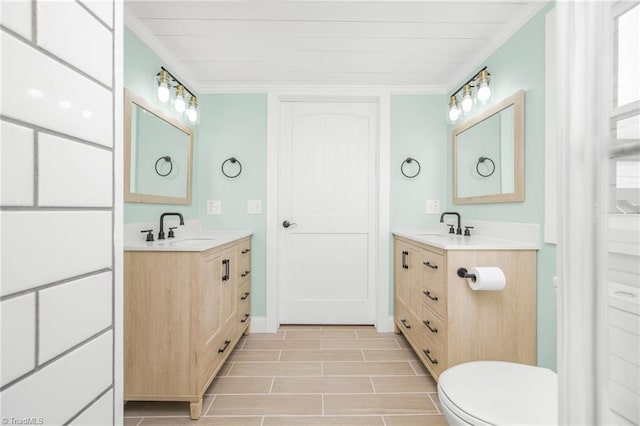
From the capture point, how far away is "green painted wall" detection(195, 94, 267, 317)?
2881 mm

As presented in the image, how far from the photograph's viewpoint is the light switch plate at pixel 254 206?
2885 mm

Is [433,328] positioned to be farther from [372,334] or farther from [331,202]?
[331,202]

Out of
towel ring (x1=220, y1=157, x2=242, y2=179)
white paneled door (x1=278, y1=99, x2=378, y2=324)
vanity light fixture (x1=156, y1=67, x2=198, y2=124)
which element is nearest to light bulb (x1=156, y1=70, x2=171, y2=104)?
vanity light fixture (x1=156, y1=67, x2=198, y2=124)

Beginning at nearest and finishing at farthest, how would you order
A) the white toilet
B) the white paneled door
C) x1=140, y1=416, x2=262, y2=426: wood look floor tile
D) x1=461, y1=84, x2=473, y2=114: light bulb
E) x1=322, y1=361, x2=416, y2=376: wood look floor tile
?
the white toilet
x1=140, y1=416, x2=262, y2=426: wood look floor tile
x1=322, y1=361, x2=416, y2=376: wood look floor tile
x1=461, y1=84, x2=473, y2=114: light bulb
the white paneled door

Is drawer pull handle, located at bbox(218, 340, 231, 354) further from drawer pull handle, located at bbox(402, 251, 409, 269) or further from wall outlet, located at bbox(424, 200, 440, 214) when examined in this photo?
wall outlet, located at bbox(424, 200, 440, 214)

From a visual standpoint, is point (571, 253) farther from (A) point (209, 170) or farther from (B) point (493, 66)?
(A) point (209, 170)

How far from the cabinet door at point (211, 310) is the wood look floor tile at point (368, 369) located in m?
0.76

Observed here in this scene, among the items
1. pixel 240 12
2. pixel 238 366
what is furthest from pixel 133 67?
pixel 238 366

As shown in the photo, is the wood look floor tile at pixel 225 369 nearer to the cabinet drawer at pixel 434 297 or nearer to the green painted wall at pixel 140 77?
the green painted wall at pixel 140 77

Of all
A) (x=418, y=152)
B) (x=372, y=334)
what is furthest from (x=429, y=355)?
(x=418, y=152)

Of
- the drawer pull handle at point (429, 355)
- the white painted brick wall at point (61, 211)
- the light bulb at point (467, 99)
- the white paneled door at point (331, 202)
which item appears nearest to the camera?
the white painted brick wall at point (61, 211)

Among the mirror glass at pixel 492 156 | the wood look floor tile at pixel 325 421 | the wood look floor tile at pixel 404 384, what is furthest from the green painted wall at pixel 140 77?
the mirror glass at pixel 492 156

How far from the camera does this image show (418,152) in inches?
115

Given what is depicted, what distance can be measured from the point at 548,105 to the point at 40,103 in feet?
6.60
